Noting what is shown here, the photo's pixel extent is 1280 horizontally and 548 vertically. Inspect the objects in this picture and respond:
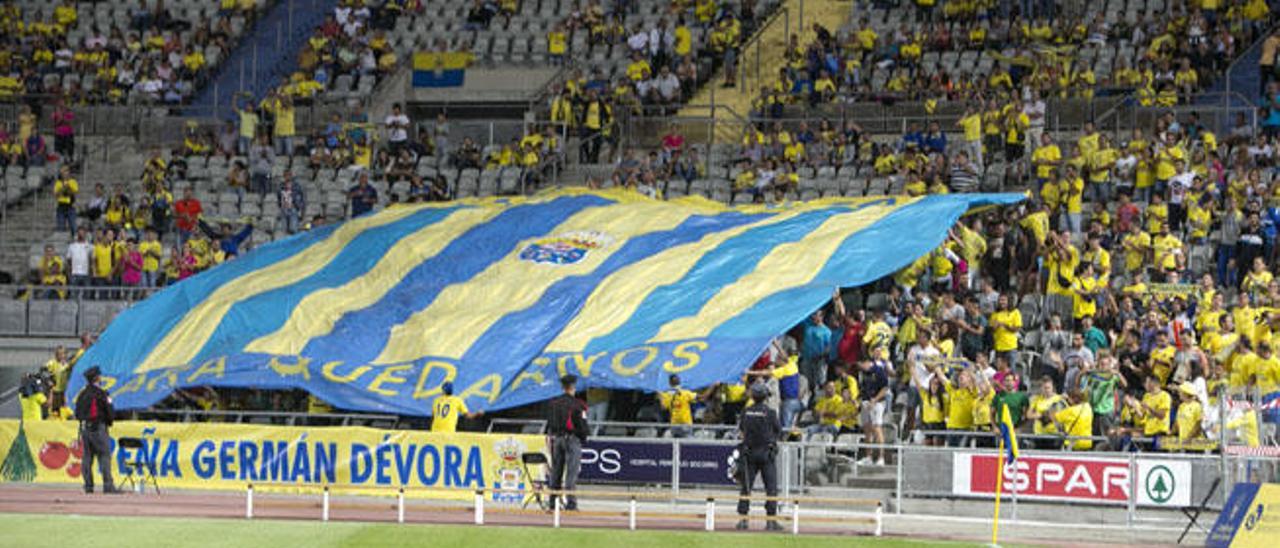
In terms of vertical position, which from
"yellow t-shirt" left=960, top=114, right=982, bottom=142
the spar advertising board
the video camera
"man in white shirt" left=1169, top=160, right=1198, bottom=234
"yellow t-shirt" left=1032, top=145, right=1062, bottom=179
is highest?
"yellow t-shirt" left=960, top=114, right=982, bottom=142

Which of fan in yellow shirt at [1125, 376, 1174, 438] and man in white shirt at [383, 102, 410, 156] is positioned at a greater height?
man in white shirt at [383, 102, 410, 156]

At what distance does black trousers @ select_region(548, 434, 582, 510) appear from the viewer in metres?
23.5

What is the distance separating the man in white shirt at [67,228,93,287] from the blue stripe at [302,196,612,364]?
24.3 ft

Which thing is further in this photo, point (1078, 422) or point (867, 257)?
point (867, 257)

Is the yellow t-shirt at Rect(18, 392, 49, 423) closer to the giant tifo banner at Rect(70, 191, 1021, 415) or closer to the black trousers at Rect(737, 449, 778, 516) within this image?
the giant tifo banner at Rect(70, 191, 1021, 415)

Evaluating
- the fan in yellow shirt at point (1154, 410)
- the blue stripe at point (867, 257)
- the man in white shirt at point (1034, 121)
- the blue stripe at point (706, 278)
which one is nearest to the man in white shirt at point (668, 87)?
the man in white shirt at point (1034, 121)

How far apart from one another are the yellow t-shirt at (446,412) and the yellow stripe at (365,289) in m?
3.54

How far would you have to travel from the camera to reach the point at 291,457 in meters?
26.2

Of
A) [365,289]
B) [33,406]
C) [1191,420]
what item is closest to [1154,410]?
[1191,420]

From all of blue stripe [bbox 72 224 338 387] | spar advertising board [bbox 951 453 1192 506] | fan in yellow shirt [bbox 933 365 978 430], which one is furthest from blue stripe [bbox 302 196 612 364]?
spar advertising board [bbox 951 453 1192 506]

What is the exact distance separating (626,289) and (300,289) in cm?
524

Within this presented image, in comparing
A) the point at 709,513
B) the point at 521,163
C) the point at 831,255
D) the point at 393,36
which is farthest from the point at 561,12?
the point at 709,513

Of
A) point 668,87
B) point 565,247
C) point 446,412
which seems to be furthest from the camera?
point 668,87

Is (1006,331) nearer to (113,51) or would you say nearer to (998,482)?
(998,482)
